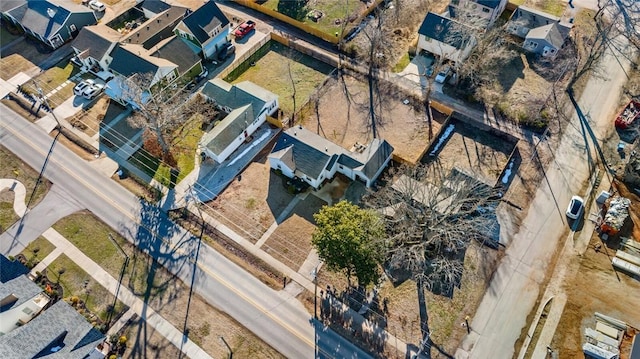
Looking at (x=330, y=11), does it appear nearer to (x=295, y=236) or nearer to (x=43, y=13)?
(x=295, y=236)

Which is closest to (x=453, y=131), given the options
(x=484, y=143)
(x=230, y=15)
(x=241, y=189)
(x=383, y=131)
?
(x=484, y=143)

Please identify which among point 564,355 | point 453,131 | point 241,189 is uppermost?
point 453,131

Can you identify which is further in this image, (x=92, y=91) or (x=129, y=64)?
(x=92, y=91)

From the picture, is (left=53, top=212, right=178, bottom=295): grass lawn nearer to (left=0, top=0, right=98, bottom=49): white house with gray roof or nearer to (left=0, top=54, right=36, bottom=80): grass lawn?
(left=0, top=54, right=36, bottom=80): grass lawn

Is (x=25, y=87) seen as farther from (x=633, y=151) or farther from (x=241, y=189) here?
(x=633, y=151)

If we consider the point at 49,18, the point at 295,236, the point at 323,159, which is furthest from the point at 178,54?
the point at 295,236

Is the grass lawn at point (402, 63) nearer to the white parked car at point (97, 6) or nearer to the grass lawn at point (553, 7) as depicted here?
the grass lawn at point (553, 7)
